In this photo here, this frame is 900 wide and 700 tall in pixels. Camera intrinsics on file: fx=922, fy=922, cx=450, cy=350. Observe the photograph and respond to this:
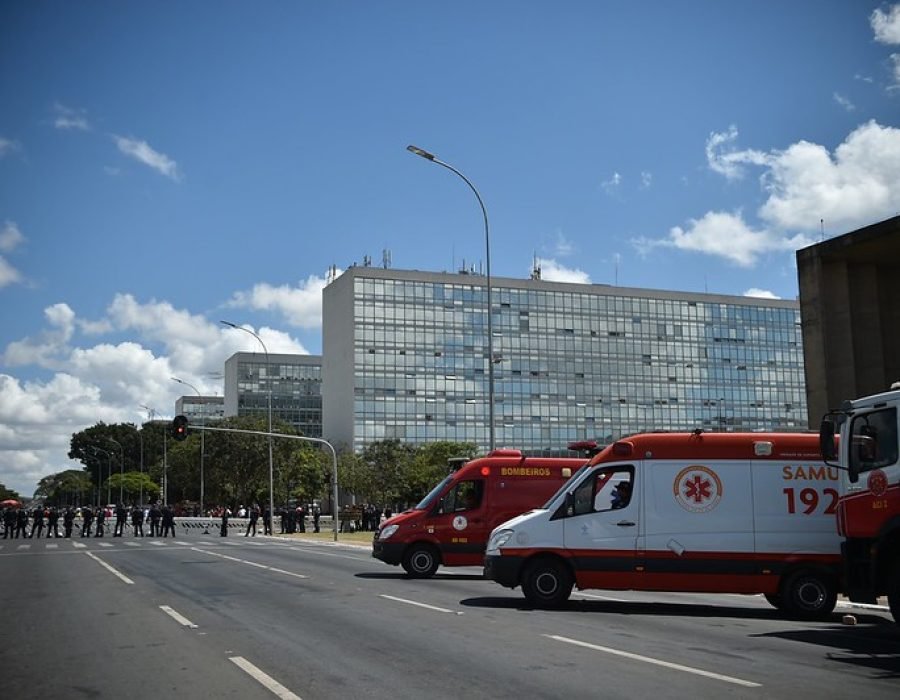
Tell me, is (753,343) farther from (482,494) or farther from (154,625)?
(154,625)

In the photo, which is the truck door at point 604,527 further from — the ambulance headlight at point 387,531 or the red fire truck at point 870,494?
the ambulance headlight at point 387,531

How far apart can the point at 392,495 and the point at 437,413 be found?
27999mm

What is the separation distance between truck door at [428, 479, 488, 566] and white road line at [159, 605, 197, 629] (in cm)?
746

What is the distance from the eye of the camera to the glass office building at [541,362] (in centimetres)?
10269

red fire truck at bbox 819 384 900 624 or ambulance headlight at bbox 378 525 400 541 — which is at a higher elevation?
red fire truck at bbox 819 384 900 624

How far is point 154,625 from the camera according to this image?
12.6m

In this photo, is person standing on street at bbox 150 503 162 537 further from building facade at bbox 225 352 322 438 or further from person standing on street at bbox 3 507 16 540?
building facade at bbox 225 352 322 438

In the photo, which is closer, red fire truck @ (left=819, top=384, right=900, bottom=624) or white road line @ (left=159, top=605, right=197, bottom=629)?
red fire truck @ (left=819, top=384, right=900, bottom=624)

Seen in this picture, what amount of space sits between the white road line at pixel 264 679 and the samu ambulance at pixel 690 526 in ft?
19.2

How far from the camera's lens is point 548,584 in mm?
14625

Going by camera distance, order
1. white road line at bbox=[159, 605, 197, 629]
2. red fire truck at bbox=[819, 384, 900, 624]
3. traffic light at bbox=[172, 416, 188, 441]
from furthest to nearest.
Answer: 1. traffic light at bbox=[172, 416, 188, 441]
2. white road line at bbox=[159, 605, 197, 629]
3. red fire truck at bbox=[819, 384, 900, 624]

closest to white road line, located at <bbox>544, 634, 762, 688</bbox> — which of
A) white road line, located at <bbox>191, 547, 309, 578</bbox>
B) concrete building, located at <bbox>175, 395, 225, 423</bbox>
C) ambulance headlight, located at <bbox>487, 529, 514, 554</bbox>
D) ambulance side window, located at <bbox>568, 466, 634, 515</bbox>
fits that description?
ambulance headlight, located at <bbox>487, 529, 514, 554</bbox>

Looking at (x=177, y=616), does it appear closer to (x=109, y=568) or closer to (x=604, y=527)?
(x=604, y=527)

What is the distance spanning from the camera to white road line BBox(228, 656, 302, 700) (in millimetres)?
7834
